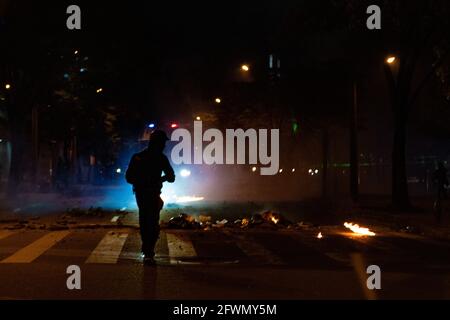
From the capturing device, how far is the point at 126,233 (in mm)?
16453

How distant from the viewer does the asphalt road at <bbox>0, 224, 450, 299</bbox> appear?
28.7 ft

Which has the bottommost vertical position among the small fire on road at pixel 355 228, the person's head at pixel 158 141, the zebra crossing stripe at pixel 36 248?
the small fire on road at pixel 355 228

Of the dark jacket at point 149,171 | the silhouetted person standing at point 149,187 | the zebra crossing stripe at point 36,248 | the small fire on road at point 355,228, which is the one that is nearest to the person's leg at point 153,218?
the silhouetted person standing at point 149,187

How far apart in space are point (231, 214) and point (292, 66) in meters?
22.6

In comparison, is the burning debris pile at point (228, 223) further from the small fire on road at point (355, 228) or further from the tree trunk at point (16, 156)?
the tree trunk at point (16, 156)

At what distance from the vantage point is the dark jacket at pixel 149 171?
10.9m

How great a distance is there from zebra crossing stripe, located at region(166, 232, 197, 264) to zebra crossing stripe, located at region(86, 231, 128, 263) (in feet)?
3.09

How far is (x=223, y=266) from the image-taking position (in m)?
11.0

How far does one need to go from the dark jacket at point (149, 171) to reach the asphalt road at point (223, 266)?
4.09 ft

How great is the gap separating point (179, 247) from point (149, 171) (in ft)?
10.4

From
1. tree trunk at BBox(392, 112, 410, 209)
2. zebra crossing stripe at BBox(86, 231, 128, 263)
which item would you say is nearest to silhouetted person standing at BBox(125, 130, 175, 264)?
zebra crossing stripe at BBox(86, 231, 128, 263)

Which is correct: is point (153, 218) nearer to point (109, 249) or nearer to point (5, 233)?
point (109, 249)

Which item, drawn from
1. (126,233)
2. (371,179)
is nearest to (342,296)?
(126,233)

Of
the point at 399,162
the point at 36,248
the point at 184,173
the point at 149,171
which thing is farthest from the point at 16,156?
the point at 149,171
